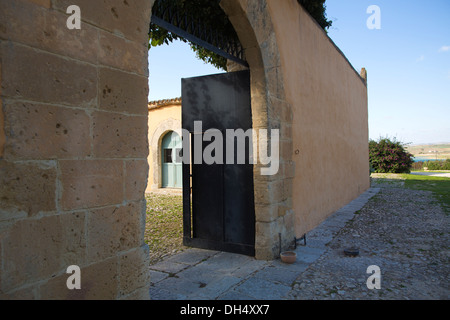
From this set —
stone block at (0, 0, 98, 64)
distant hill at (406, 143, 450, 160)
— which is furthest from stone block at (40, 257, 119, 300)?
distant hill at (406, 143, 450, 160)

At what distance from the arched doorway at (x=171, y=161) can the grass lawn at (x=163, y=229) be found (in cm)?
224

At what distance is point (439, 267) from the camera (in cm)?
319

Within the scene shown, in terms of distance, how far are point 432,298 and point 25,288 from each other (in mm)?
2904

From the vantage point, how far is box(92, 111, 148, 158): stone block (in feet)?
5.74

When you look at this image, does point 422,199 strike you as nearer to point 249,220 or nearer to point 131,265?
point 249,220

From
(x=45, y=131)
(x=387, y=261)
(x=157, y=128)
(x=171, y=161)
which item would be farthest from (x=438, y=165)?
(x=45, y=131)

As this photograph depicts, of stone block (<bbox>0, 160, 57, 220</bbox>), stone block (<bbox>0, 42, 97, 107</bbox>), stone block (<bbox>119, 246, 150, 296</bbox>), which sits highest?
stone block (<bbox>0, 42, 97, 107</bbox>)

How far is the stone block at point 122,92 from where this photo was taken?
1.78 m

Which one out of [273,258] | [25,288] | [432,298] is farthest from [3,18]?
[432,298]

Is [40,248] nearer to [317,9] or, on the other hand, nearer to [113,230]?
[113,230]

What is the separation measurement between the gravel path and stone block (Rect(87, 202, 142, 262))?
1473mm

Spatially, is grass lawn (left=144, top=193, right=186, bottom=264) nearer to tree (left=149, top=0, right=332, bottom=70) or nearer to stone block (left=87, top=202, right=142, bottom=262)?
stone block (left=87, top=202, right=142, bottom=262)

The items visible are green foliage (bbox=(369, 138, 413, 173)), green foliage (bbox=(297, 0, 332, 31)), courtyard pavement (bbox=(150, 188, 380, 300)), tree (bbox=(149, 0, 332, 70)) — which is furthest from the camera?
green foliage (bbox=(369, 138, 413, 173))

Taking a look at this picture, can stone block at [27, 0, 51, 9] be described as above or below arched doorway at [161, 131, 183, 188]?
above
